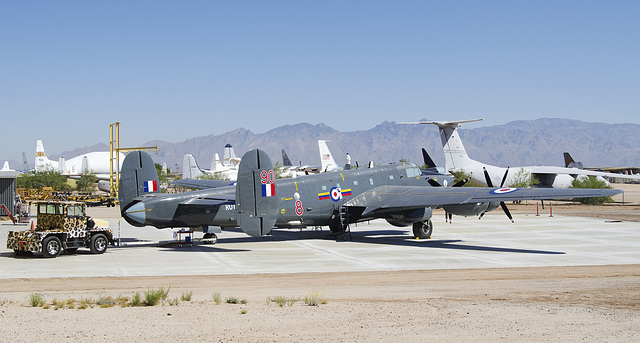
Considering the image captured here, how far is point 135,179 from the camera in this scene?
84.9ft

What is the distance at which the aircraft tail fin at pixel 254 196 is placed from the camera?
2353 centimetres

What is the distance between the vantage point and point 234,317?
12133mm

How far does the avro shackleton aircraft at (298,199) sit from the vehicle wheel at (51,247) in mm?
2925

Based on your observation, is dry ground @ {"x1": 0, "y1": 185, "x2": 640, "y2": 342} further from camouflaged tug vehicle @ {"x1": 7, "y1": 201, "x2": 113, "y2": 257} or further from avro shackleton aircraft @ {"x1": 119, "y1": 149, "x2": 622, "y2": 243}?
avro shackleton aircraft @ {"x1": 119, "y1": 149, "x2": 622, "y2": 243}

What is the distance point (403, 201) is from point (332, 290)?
40.6ft

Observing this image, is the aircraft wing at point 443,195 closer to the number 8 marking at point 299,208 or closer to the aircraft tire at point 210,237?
the number 8 marking at point 299,208

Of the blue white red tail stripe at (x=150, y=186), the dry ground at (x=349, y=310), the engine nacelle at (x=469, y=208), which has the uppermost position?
the blue white red tail stripe at (x=150, y=186)

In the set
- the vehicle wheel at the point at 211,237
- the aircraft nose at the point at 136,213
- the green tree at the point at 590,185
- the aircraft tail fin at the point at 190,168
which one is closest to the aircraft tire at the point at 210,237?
the vehicle wheel at the point at 211,237

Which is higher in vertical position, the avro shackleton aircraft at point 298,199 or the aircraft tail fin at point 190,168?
the aircraft tail fin at point 190,168

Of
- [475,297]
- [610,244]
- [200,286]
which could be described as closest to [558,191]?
[610,244]

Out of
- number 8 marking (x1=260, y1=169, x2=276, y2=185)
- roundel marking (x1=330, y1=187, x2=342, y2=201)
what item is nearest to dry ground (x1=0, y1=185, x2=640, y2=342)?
number 8 marking (x1=260, y1=169, x2=276, y2=185)

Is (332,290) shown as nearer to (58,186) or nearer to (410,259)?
(410,259)

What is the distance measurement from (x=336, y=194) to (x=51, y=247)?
44.0ft

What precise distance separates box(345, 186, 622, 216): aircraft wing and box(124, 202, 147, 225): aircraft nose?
400 inches
